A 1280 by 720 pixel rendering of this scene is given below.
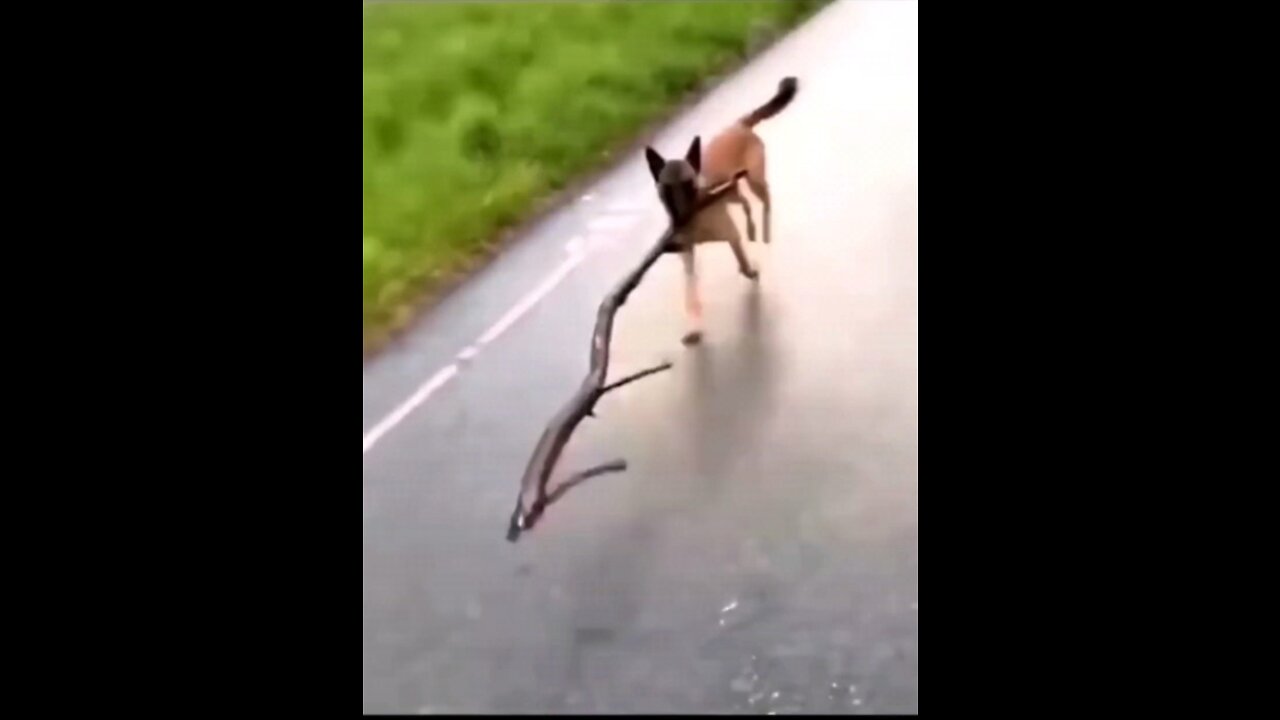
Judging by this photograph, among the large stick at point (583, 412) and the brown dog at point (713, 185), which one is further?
the brown dog at point (713, 185)

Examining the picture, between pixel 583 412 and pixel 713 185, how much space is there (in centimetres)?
39

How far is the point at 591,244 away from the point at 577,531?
0.64 meters

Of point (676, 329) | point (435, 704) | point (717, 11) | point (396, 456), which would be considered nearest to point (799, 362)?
point (676, 329)

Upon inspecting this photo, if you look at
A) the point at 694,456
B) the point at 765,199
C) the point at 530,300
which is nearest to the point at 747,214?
the point at 765,199

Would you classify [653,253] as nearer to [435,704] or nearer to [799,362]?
[799,362]

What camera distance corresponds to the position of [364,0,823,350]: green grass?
69.7 inches

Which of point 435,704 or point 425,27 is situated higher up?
point 425,27

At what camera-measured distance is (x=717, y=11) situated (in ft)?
6.81

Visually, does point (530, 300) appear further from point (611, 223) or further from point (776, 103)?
point (776, 103)

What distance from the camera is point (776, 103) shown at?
1777 mm

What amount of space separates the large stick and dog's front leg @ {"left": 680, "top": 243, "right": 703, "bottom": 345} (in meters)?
0.05

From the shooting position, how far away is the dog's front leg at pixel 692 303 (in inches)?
62.7

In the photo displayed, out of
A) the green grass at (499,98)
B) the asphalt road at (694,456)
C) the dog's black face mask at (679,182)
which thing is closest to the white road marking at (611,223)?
the asphalt road at (694,456)

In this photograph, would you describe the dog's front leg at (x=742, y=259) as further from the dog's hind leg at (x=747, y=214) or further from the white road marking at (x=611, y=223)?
the white road marking at (x=611, y=223)
